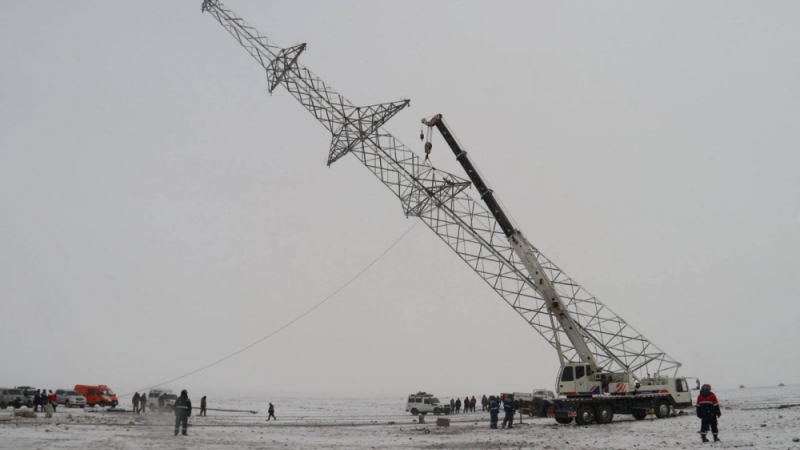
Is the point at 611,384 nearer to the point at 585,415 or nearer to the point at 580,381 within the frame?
the point at 580,381

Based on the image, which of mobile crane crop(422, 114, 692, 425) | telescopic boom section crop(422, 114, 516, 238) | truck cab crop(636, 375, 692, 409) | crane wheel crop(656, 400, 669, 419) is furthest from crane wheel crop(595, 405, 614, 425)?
telescopic boom section crop(422, 114, 516, 238)

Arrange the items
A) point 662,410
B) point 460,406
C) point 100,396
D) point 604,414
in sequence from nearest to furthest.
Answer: point 604,414 < point 662,410 < point 100,396 < point 460,406

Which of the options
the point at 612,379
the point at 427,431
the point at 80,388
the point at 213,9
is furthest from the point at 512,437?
the point at 80,388

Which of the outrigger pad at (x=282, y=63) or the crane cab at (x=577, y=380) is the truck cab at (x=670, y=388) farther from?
the outrigger pad at (x=282, y=63)

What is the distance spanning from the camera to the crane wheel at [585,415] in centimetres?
2984

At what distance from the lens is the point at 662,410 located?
32969 mm

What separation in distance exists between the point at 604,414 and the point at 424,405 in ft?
81.1

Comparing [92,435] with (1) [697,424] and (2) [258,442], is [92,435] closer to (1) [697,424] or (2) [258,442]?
(2) [258,442]

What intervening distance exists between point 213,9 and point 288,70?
7.89m

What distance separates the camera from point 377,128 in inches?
1483

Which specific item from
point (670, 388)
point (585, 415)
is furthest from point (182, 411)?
point (670, 388)

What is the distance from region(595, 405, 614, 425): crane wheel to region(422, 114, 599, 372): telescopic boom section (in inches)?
107

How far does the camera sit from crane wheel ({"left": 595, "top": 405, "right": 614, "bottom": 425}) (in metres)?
30.8

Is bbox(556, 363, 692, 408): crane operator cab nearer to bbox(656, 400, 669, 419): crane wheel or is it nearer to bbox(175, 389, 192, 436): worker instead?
bbox(656, 400, 669, 419): crane wheel
